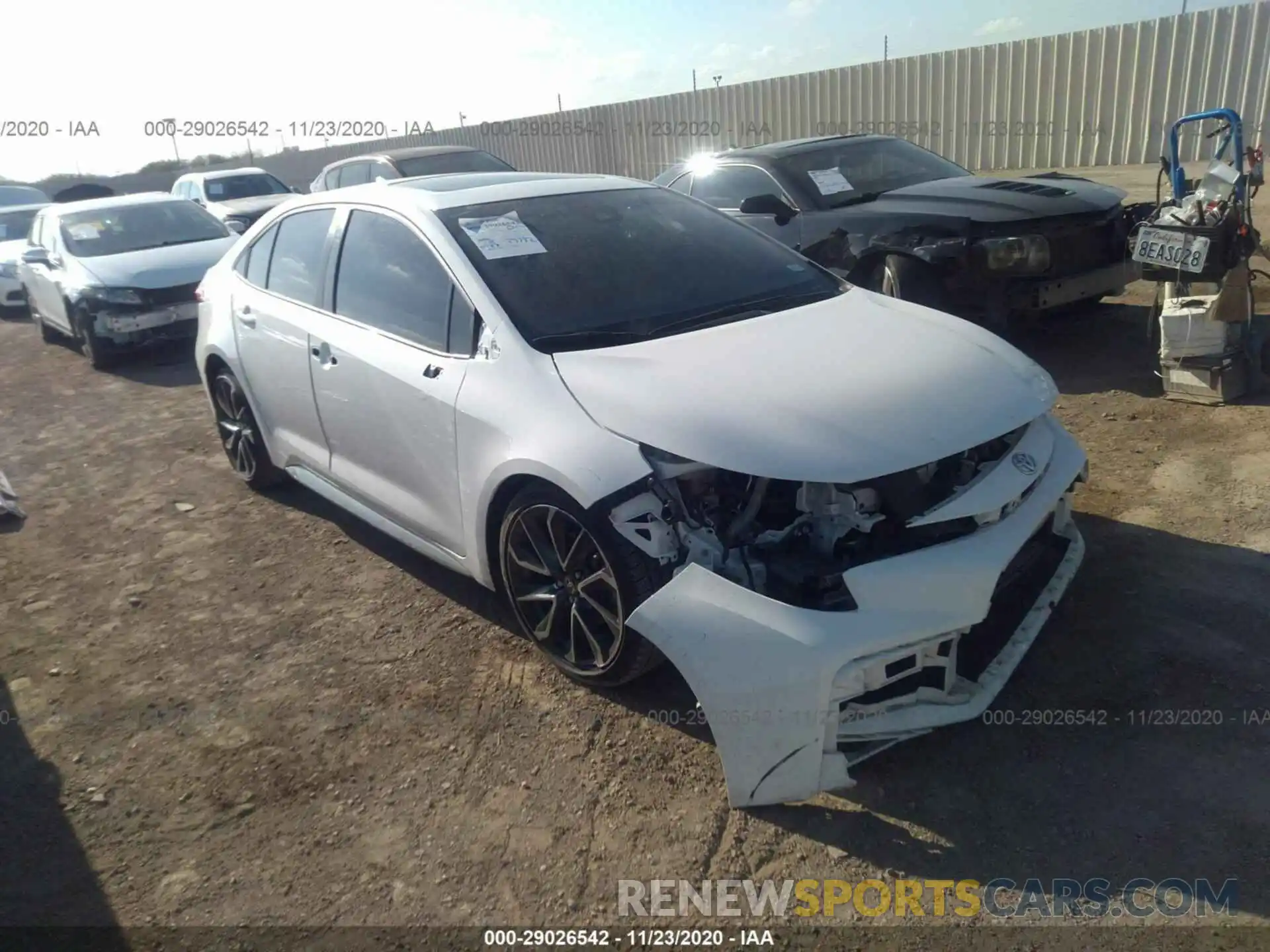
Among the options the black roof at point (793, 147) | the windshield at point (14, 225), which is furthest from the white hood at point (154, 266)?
the windshield at point (14, 225)

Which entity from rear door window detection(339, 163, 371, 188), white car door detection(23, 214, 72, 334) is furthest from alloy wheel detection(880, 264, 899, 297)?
white car door detection(23, 214, 72, 334)

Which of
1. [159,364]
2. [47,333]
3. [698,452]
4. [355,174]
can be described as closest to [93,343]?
[159,364]

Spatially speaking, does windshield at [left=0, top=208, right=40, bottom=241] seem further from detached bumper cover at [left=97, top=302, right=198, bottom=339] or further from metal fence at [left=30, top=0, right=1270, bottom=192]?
metal fence at [left=30, top=0, right=1270, bottom=192]

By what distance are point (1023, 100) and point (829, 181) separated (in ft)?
34.6

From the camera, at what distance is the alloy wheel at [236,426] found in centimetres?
519

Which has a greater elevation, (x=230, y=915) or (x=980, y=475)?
(x=980, y=475)

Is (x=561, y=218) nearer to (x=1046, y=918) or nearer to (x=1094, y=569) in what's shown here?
(x=1094, y=569)

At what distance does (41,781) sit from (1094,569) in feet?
12.8

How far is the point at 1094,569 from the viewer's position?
12.3 feet

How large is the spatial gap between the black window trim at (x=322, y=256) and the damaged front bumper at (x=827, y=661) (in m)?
2.43

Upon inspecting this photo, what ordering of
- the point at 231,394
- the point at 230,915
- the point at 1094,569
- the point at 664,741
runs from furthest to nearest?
the point at 231,394
the point at 1094,569
the point at 664,741
the point at 230,915

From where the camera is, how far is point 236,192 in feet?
50.2

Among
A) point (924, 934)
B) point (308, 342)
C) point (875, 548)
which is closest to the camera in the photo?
point (924, 934)

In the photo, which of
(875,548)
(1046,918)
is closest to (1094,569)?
(875,548)
